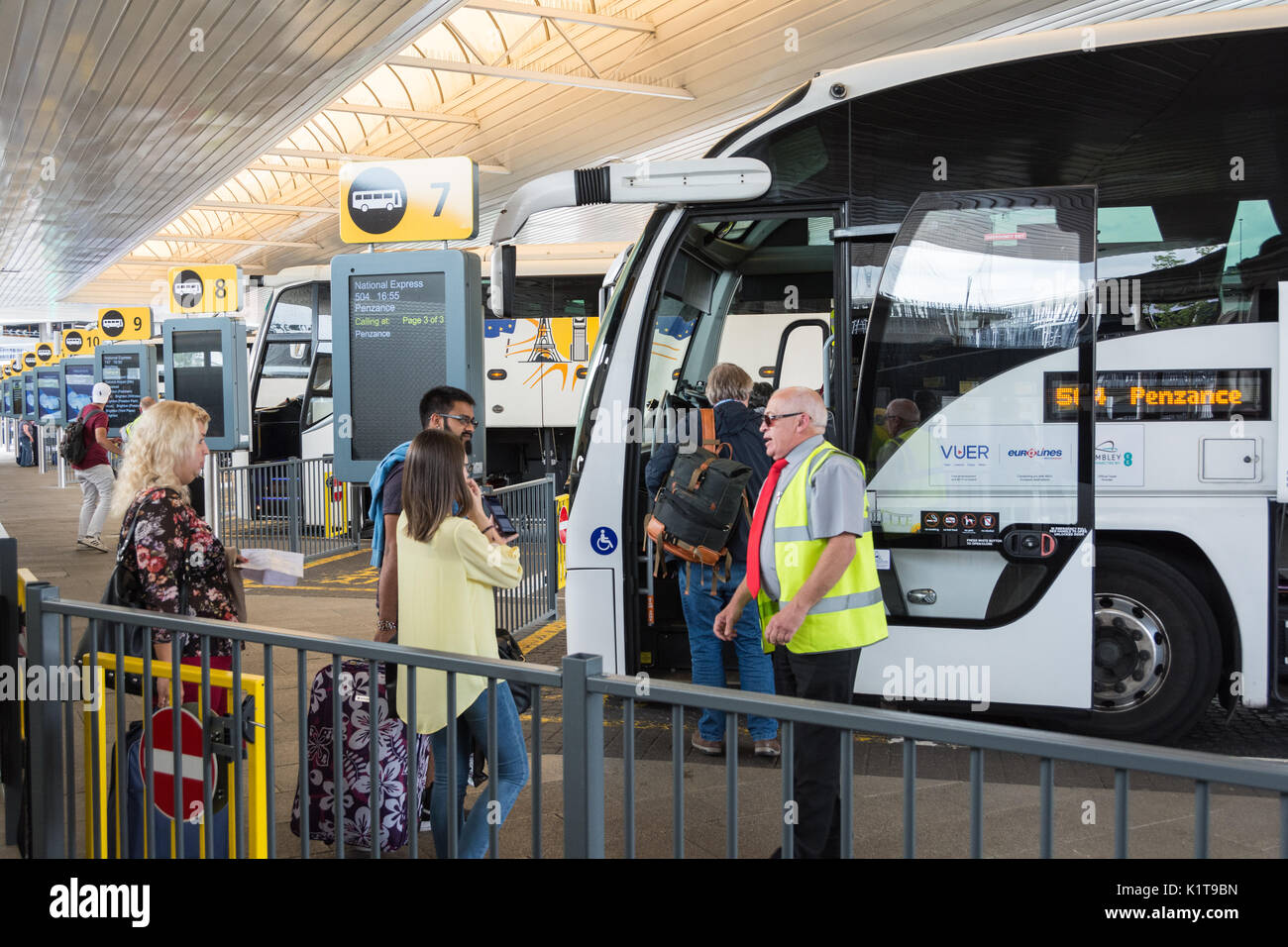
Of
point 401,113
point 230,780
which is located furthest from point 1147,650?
point 401,113

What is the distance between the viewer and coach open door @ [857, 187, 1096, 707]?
18.0 ft

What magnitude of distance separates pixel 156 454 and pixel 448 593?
127 centimetres

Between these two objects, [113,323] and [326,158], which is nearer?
[326,158]

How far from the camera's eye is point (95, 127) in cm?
1499

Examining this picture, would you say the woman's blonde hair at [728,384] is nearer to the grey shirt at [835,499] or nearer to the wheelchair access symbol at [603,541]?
the wheelchair access symbol at [603,541]

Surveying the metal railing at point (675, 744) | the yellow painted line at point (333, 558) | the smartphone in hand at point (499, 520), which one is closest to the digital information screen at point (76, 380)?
the yellow painted line at point (333, 558)

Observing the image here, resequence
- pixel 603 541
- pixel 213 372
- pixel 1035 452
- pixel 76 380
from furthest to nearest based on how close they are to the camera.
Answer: pixel 76 380
pixel 213 372
pixel 603 541
pixel 1035 452

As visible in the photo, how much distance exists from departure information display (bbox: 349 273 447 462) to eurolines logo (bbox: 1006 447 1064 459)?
3.97 metres

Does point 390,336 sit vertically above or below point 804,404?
above

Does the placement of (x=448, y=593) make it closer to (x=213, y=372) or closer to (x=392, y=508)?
(x=392, y=508)

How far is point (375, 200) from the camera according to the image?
739 cm

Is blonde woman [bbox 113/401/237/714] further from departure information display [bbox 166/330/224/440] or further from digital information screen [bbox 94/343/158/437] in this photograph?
digital information screen [bbox 94/343/158/437]

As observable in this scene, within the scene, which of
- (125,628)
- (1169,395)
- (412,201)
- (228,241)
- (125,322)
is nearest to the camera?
(125,628)
